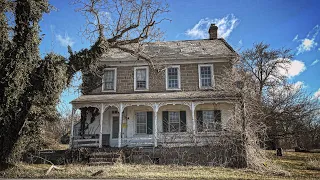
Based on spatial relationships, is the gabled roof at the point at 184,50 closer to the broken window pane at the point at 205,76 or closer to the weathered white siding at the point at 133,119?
the broken window pane at the point at 205,76

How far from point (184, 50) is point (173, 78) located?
2.69m

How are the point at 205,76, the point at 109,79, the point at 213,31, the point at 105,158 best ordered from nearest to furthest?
the point at 105,158, the point at 205,76, the point at 109,79, the point at 213,31

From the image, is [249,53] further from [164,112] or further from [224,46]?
[164,112]

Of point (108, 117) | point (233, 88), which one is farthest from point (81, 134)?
point (233, 88)

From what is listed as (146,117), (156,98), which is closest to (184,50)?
(156,98)

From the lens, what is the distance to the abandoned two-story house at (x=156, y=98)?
50.6 feet

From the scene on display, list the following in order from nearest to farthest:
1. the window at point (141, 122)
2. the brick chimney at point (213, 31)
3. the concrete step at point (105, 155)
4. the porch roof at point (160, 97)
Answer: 1. the concrete step at point (105, 155)
2. the porch roof at point (160, 97)
3. the window at point (141, 122)
4. the brick chimney at point (213, 31)

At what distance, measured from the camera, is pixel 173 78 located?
17.5m

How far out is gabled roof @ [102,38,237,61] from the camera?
17.4m

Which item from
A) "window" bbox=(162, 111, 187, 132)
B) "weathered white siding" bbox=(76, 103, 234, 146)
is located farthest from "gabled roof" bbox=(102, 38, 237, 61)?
"window" bbox=(162, 111, 187, 132)

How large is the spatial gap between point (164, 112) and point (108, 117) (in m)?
4.20

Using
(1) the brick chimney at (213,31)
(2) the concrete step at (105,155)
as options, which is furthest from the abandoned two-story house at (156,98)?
(1) the brick chimney at (213,31)

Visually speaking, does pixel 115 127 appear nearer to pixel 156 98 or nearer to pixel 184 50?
pixel 156 98

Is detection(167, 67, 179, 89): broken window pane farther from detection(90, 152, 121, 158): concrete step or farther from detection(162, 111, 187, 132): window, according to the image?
detection(90, 152, 121, 158): concrete step
